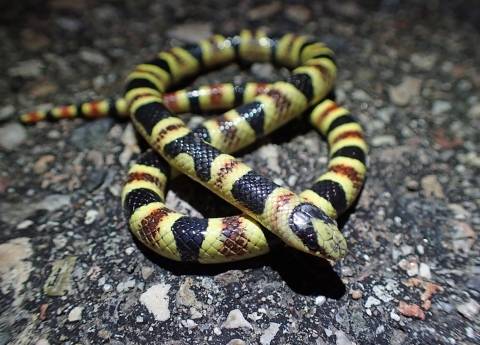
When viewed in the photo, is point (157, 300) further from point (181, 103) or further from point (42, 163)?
point (181, 103)

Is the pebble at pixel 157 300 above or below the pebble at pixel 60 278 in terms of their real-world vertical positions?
above

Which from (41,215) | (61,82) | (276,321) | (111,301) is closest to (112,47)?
(61,82)

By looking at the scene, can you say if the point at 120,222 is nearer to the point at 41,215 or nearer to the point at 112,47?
the point at 41,215

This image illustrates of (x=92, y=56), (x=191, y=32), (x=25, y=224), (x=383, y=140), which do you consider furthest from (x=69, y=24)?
(x=383, y=140)

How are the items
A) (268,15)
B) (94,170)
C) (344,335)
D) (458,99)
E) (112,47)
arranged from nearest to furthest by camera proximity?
1. (344,335)
2. (94,170)
3. (458,99)
4. (112,47)
5. (268,15)

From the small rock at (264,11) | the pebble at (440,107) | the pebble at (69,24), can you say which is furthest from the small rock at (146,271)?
the small rock at (264,11)

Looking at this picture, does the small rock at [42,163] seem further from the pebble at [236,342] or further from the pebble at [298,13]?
the pebble at [298,13]

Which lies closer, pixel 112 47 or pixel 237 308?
pixel 237 308
